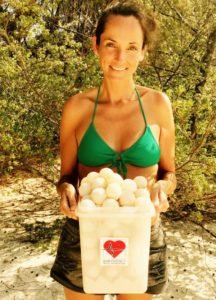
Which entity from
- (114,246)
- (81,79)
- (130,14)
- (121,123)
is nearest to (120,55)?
(130,14)

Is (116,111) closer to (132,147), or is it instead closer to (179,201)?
(132,147)

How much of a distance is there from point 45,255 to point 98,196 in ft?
7.97

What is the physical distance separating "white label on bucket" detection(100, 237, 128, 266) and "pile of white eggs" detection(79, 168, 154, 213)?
4.9 inches

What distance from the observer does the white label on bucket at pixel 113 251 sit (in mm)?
1332

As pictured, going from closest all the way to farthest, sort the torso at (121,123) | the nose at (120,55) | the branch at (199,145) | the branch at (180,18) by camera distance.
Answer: the nose at (120,55), the torso at (121,123), the branch at (199,145), the branch at (180,18)

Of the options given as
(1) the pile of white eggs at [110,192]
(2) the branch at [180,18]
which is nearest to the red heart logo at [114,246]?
(1) the pile of white eggs at [110,192]

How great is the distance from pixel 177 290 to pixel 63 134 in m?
1.90

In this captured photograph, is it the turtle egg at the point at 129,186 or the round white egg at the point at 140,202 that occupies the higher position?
the turtle egg at the point at 129,186

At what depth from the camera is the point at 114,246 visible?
4.39 ft

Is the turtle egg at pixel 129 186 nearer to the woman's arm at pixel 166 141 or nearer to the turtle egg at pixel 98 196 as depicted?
the turtle egg at pixel 98 196

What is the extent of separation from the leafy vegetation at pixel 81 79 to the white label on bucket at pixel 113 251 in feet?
5.66

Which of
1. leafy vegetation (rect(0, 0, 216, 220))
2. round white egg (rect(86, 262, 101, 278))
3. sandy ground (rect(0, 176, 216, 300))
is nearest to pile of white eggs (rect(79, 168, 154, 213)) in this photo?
round white egg (rect(86, 262, 101, 278))

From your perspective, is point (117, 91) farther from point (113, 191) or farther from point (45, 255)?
point (45, 255)

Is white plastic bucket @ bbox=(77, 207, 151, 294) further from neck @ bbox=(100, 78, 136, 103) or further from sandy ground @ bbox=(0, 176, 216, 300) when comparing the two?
sandy ground @ bbox=(0, 176, 216, 300)
